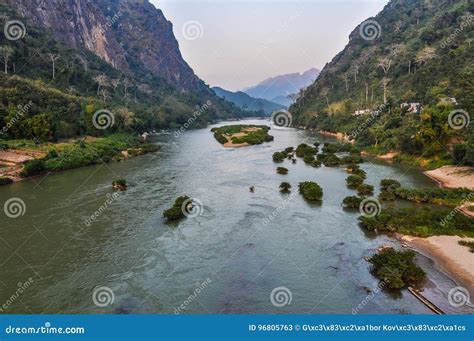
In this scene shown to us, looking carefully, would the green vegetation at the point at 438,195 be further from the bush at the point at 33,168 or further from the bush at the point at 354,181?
the bush at the point at 33,168

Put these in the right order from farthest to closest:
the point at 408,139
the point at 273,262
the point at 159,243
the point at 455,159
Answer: the point at 408,139 → the point at 455,159 → the point at 159,243 → the point at 273,262

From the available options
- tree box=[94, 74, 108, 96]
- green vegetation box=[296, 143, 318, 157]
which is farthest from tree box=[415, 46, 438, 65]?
tree box=[94, 74, 108, 96]

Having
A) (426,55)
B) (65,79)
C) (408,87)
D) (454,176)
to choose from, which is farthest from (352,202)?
(65,79)

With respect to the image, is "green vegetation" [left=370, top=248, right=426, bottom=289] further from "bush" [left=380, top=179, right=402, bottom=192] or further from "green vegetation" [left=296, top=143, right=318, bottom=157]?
"green vegetation" [left=296, top=143, right=318, bottom=157]

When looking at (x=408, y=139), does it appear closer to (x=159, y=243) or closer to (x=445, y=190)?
(x=445, y=190)

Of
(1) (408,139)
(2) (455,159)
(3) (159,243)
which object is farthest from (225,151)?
(3) (159,243)

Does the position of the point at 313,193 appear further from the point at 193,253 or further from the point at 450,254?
the point at 193,253

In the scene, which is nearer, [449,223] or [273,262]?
[273,262]
